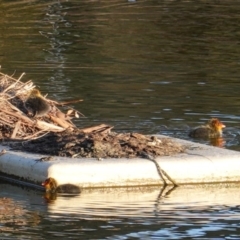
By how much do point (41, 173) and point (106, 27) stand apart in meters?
17.5

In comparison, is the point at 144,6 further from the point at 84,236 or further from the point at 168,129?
the point at 84,236

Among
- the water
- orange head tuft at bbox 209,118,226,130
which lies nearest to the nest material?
the water

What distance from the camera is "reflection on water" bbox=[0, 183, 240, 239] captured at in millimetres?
9570

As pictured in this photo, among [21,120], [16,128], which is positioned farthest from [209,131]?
[16,128]

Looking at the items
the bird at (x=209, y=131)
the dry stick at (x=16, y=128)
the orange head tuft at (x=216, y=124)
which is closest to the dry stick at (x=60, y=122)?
the dry stick at (x=16, y=128)

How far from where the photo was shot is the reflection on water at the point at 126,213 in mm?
A: 9570

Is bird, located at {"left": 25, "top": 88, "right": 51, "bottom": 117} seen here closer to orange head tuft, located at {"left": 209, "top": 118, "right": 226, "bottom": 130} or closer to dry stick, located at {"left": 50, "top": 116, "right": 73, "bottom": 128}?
dry stick, located at {"left": 50, "top": 116, "right": 73, "bottom": 128}

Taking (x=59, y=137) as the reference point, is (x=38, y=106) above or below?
above

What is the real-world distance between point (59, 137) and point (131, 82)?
7.08m

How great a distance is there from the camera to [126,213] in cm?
1036

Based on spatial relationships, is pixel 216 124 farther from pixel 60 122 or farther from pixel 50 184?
pixel 50 184

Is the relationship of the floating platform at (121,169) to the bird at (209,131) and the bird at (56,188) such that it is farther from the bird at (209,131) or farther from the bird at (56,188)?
the bird at (209,131)

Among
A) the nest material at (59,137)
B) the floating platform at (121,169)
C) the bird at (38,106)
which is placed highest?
the bird at (38,106)

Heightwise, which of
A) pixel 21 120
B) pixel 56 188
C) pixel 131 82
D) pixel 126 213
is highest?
pixel 131 82
